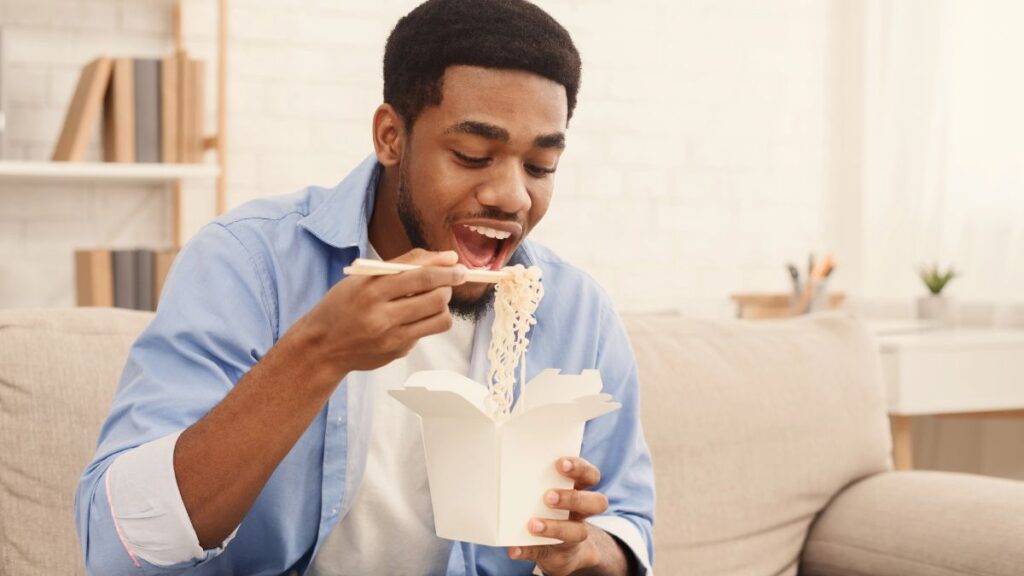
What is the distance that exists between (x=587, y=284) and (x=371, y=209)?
0.32m

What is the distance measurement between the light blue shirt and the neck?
0.02m

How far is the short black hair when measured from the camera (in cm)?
129

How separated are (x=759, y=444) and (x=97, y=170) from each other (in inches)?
66.4

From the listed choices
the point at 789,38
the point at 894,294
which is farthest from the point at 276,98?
the point at 894,294

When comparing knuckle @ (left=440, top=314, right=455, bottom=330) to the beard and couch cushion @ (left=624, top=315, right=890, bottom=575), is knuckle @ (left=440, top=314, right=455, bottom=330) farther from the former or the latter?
couch cushion @ (left=624, top=315, right=890, bottom=575)

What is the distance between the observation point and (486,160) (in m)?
1.28

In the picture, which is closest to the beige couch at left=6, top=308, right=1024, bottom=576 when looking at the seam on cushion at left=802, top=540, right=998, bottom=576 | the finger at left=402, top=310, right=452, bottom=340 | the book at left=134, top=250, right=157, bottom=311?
the seam on cushion at left=802, top=540, right=998, bottom=576

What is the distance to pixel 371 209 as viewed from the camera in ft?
4.86

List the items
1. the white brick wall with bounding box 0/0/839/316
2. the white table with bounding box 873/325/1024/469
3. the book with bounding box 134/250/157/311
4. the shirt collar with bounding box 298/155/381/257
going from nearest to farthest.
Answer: the shirt collar with bounding box 298/155/381/257
the white table with bounding box 873/325/1024/469
the book with bounding box 134/250/157/311
the white brick wall with bounding box 0/0/839/316

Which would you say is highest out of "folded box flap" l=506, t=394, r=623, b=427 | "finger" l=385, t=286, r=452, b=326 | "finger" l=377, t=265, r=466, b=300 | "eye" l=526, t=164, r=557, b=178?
"eye" l=526, t=164, r=557, b=178

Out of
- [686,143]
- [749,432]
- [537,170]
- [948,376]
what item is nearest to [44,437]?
[537,170]

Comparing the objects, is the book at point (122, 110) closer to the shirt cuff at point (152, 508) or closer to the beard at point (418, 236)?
the beard at point (418, 236)

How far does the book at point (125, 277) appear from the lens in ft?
9.12

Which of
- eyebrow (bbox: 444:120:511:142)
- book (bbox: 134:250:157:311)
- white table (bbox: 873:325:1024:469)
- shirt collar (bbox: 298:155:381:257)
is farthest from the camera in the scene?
book (bbox: 134:250:157:311)
